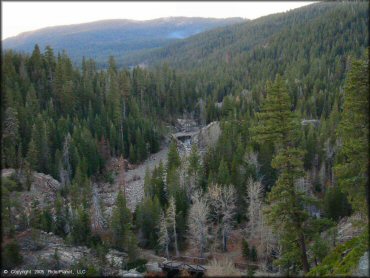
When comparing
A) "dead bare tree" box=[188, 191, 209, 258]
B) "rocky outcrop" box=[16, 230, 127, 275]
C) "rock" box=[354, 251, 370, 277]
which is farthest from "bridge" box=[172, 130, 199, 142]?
"rock" box=[354, 251, 370, 277]

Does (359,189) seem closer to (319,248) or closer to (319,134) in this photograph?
(319,248)

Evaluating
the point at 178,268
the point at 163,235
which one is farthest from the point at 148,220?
the point at 178,268

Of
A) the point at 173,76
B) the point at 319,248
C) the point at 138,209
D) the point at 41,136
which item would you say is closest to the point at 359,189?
the point at 319,248

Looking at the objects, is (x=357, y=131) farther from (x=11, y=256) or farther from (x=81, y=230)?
(x=81, y=230)

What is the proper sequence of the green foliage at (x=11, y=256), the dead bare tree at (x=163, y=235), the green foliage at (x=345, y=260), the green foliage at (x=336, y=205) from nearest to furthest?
the green foliage at (x=345, y=260) → the green foliage at (x=11, y=256) → the dead bare tree at (x=163, y=235) → the green foliage at (x=336, y=205)

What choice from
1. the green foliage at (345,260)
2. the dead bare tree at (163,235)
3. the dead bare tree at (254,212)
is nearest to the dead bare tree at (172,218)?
the dead bare tree at (163,235)

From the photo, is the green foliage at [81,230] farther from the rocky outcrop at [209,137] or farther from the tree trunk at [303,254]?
the rocky outcrop at [209,137]
